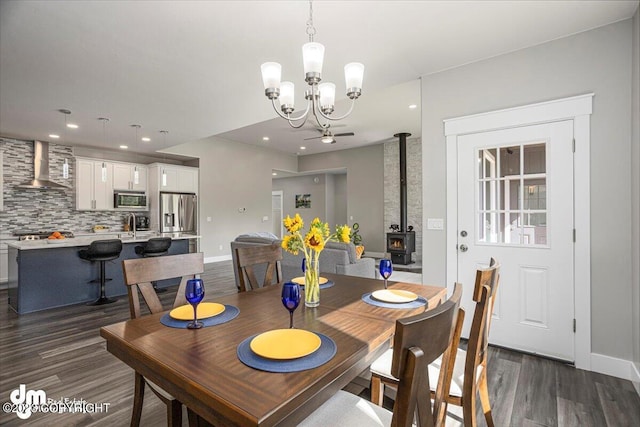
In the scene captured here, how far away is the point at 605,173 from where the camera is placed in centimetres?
241

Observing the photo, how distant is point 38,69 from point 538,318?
17.4 ft

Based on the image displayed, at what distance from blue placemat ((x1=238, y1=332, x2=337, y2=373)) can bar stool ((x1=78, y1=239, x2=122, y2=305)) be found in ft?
13.4

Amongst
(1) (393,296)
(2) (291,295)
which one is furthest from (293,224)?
(1) (393,296)

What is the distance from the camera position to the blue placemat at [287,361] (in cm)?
95

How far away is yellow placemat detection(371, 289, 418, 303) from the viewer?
1637 mm

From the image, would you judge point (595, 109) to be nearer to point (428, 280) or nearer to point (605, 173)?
point (605, 173)

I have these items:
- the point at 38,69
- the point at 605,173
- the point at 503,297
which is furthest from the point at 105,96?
the point at 605,173

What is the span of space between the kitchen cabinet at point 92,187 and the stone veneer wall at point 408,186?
655 cm

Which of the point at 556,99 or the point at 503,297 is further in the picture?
the point at 503,297

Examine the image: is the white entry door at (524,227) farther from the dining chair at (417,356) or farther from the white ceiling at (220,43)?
the dining chair at (417,356)

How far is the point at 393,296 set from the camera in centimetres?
170

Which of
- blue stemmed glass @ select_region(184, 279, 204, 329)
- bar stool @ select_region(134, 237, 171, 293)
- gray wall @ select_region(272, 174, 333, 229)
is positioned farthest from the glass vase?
gray wall @ select_region(272, 174, 333, 229)

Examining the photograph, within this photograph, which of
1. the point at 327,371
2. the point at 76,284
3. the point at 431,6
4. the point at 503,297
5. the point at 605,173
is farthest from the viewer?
the point at 76,284

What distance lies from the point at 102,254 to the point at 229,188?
4388 mm
